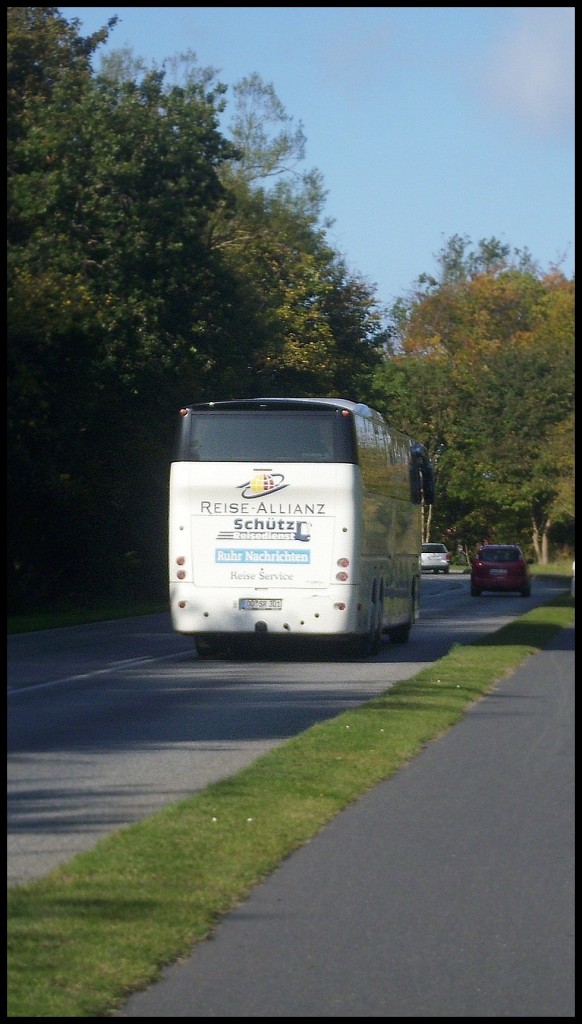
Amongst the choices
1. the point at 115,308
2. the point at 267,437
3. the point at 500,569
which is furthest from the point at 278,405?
the point at 500,569

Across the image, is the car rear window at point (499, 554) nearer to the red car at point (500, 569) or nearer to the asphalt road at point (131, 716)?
the red car at point (500, 569)

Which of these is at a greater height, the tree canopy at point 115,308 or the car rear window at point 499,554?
the tree canopy at point 115,308

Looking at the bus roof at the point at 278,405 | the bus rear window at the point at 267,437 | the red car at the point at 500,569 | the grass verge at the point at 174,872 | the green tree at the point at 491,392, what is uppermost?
the green tree at the point at 491,392

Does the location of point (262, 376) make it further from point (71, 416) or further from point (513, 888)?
point (513, 888)

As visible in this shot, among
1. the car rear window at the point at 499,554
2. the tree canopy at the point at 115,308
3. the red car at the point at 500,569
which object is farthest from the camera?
the red car at the point at 500,569

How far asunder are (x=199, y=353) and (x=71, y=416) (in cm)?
587

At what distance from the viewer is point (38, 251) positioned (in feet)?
116

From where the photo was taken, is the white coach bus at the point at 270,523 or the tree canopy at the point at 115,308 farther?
the tree canopy at the point at 115,308

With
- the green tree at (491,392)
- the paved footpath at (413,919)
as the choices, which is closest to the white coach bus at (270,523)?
the paved footpath at (413,919)

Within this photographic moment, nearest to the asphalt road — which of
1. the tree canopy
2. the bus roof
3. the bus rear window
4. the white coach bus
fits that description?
the white coach bus

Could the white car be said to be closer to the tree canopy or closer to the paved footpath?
the tree canopy

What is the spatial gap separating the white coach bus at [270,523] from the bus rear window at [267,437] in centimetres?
1

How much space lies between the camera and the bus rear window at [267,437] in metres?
22.2

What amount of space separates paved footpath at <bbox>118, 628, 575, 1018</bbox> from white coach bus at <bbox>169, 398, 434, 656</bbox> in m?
11.1
